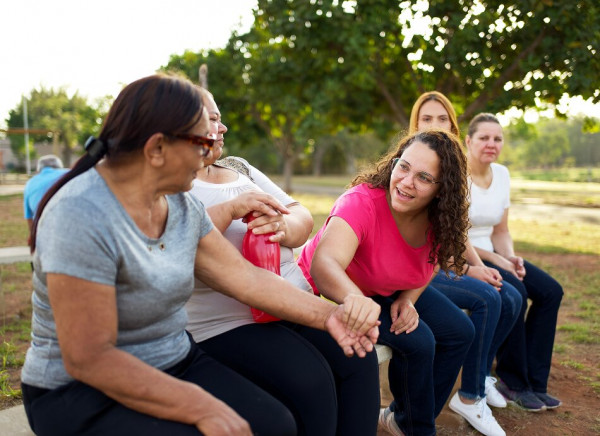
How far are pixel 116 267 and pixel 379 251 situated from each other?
147cm

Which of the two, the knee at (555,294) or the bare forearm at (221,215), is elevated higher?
the bare forearm at (221,215)

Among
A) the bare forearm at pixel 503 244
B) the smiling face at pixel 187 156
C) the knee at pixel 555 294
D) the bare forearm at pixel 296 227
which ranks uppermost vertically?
the smiling face at pixel 187 156

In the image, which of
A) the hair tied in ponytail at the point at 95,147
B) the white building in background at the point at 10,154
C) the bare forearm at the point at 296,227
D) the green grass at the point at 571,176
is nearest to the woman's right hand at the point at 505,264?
the bare forearm at the point at 296,227

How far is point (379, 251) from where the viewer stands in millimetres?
2711

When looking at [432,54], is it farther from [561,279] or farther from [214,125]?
[214,125]

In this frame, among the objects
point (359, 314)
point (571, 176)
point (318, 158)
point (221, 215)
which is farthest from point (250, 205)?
point (571, 176)

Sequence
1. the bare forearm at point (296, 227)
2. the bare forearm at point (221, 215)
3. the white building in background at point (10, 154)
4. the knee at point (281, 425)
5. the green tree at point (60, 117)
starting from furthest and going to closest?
the white building in background at point (10, 154), the green tree at point (60, 117), the bare forearm at point (296, 227), the bare forearm at point (221, 215), the knee at point (281, 425)

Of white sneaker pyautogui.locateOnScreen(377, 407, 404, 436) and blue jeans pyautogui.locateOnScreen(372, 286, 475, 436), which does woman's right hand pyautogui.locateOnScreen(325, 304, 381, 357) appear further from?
Answer: white sneaker pyautogui.locateOnScreen(377, 407, 404, 436)

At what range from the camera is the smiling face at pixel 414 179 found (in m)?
2.66

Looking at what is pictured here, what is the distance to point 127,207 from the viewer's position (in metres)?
1.67

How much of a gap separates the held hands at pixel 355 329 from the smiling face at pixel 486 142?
2245mm

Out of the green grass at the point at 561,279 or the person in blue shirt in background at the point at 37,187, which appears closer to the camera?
the green grass at the point at 561,279

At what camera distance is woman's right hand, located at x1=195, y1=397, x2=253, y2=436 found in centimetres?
157

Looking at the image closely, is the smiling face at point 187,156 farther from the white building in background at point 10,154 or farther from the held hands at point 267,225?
the white building in background at point 10,154
